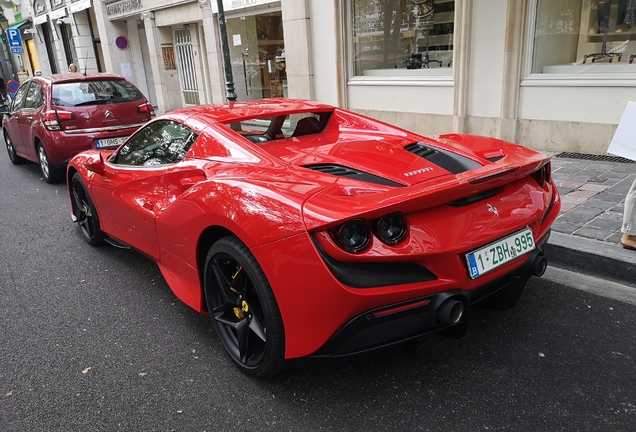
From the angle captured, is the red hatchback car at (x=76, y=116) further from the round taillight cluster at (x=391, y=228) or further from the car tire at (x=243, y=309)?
the round taillight cluster at (x=391, y=228)

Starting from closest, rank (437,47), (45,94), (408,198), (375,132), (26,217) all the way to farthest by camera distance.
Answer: (408,198) < (375,132) < (26,217) < (45,94) < (437,47)

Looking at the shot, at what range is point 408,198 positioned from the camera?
2.07m

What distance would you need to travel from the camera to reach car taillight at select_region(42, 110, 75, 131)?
7.25 metres

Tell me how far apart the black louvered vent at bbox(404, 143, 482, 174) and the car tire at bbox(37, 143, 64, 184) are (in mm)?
6539

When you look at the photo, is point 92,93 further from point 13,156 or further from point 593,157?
point 593,157

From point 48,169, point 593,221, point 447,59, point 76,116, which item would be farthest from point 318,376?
point 447,59

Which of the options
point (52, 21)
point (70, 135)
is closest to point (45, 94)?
point (70, 135)

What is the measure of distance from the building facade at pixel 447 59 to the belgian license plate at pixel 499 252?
507 cm

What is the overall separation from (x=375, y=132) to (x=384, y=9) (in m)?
7.24

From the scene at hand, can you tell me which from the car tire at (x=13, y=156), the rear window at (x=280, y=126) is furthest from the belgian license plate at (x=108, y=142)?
the rear window at (x=280, y=126)

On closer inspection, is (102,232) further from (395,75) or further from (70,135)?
(395,75)

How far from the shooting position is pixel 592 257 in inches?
146

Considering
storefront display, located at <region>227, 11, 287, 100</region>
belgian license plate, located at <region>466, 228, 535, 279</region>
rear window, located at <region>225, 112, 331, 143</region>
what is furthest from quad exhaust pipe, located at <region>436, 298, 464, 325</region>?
storefront display, located at <region>227, 11, 287, 100</region>

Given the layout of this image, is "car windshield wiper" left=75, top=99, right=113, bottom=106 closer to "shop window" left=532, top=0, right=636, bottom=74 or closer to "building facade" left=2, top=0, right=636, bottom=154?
"building facade" left=2, top=0, right=636, bottom=154
